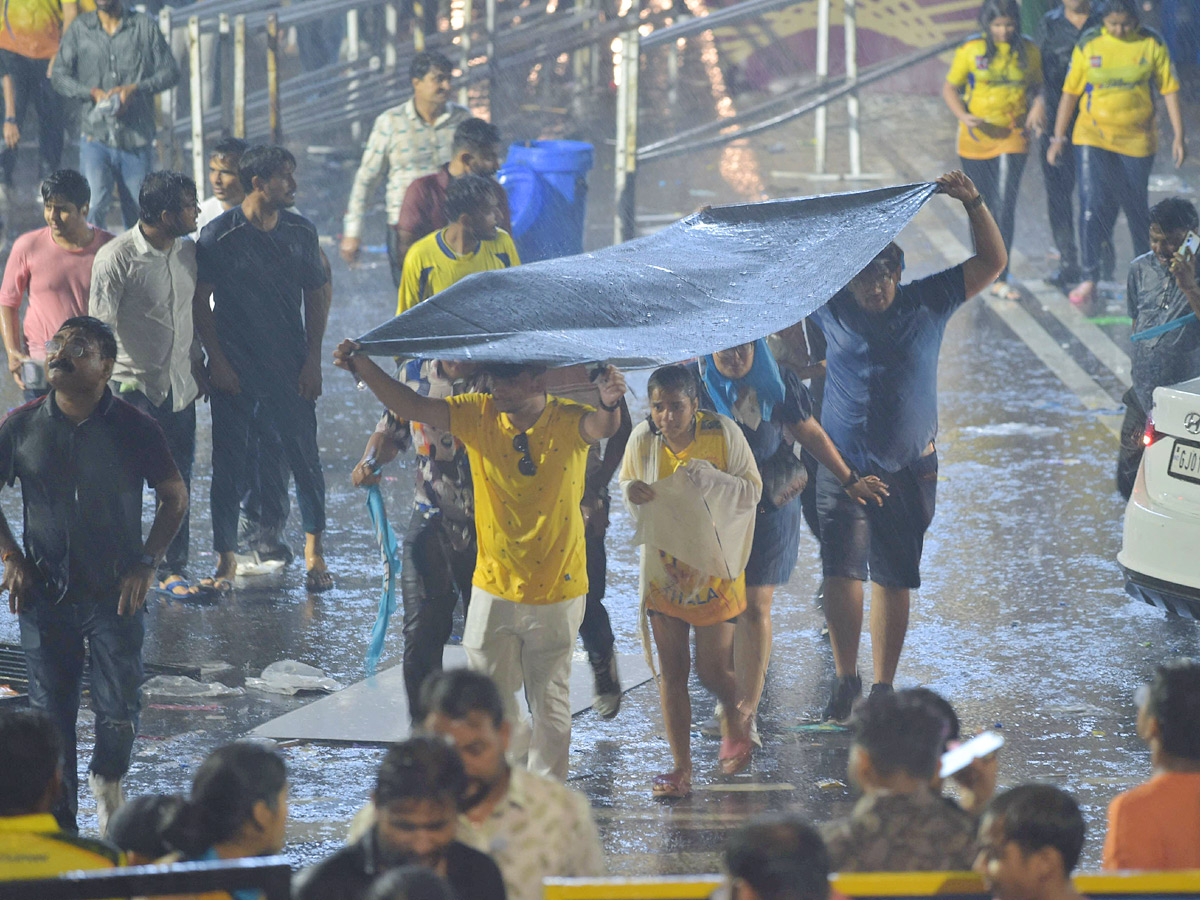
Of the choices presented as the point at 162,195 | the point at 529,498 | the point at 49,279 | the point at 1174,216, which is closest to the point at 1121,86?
the point at 1174,216

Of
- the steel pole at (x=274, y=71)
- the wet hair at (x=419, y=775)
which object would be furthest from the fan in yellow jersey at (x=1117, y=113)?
the wet hair at (x=419, y=775)

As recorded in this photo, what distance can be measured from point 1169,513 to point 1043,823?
390 cm

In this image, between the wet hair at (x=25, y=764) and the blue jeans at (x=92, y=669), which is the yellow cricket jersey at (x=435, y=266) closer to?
the blue jeans at (x=92, y=669)

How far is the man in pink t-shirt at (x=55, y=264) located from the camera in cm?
798

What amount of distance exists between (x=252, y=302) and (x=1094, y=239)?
8.15 m

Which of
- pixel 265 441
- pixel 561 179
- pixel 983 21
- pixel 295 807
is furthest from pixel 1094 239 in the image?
pixel 295 807

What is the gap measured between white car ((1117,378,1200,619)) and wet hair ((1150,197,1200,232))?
1.19 metres

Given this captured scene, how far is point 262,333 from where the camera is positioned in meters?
8.48

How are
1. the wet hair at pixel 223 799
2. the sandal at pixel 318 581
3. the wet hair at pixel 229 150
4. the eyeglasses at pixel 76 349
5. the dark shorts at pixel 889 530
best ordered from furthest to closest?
the wet hair at pixel 229 150 < the sandal at pixel 318 581 < the dark shorts at pixel 889 530 < the eyeglasses at pixel 76 349 < the wet hair at pixel 223 799

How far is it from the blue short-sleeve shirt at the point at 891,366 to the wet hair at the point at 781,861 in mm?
3727

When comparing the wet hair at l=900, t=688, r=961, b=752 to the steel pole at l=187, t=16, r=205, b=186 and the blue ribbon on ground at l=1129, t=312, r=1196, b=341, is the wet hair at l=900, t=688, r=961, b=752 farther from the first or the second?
the steel pole at l=187, t=16, r=205, b=186

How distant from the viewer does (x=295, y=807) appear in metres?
6.07

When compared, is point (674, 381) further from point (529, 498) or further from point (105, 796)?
point (105, 796)

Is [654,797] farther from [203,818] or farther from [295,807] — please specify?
[203,818]
